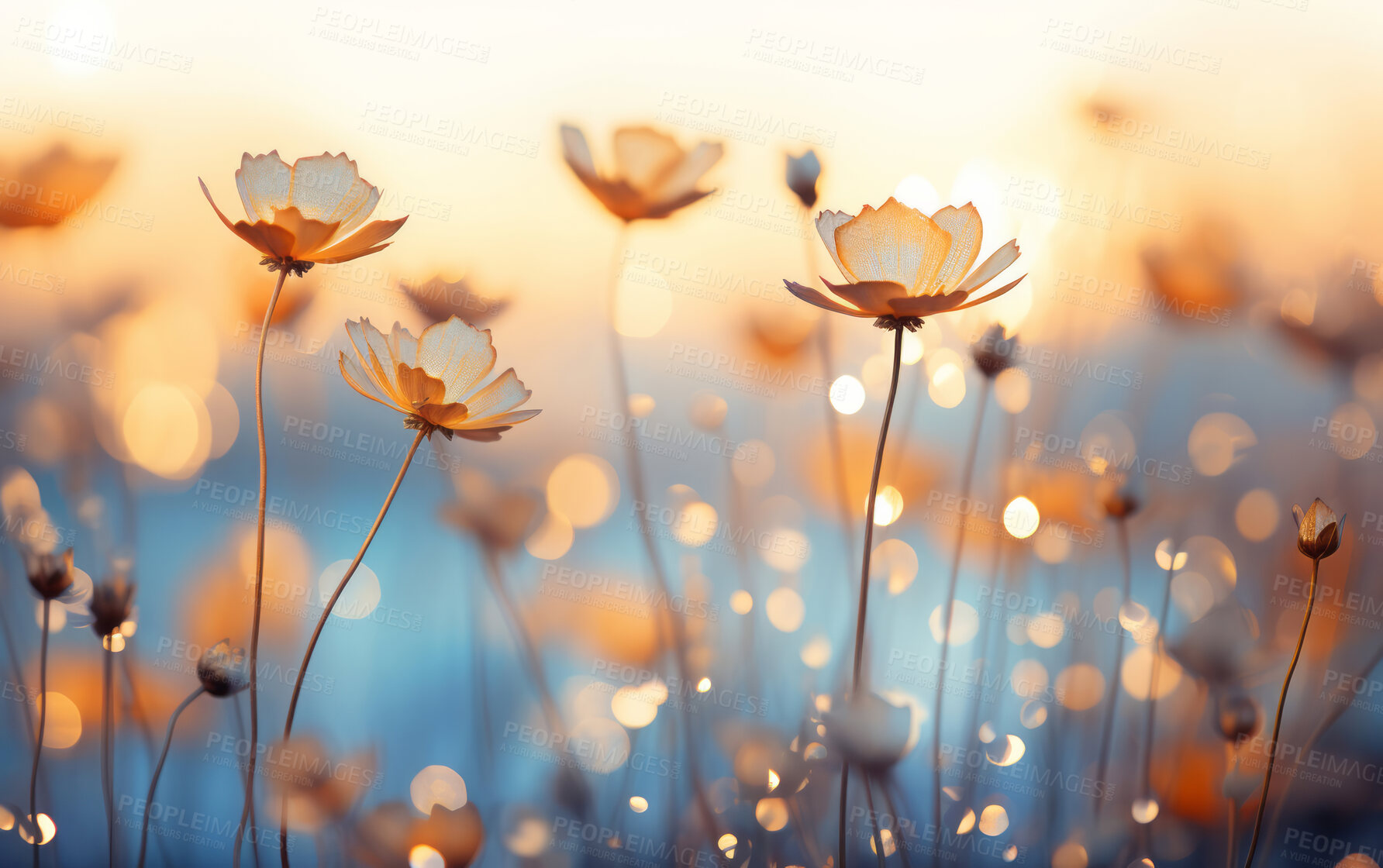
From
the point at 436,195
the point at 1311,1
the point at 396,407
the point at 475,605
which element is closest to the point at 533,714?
the point at 475,605

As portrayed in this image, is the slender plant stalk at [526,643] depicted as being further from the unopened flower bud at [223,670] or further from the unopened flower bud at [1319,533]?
the unopened flower bud at [1319,533]

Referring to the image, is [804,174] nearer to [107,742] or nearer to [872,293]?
[872,293]

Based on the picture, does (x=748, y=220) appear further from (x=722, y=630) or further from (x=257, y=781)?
(x=257, y=781)

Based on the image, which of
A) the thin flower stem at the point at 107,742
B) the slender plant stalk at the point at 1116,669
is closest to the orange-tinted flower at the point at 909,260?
the slender plant stalk at the point at 1116,669

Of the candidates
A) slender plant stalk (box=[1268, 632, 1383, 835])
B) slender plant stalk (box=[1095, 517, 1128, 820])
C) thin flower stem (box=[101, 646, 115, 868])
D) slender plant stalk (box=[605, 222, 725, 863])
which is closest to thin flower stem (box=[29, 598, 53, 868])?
thin flower stem (box=[101, 646, 115, 868])

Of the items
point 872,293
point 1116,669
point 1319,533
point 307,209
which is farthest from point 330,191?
point 1116,669
